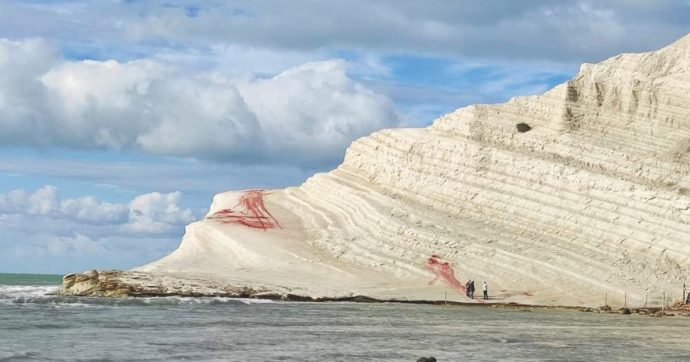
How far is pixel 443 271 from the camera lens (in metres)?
45.9

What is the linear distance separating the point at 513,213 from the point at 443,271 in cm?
511

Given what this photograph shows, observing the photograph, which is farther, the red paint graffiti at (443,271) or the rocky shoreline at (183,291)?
the red paint graffiti at (443,271)

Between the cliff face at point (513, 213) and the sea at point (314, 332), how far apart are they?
417cm

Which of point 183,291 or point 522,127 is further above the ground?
point 522,127

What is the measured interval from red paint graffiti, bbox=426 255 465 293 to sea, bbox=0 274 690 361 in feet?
12.2

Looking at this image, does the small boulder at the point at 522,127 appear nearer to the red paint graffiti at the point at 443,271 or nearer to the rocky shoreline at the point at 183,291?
the red paint graffiti at the point at 443,271

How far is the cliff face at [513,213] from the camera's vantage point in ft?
145

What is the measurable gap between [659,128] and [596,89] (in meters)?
4.07

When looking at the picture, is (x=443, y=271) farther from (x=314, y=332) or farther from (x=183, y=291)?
(x=314, y=332)

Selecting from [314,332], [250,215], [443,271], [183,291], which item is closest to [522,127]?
[443,271]

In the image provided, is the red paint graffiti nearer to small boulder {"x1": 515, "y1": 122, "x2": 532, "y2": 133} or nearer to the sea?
the sea

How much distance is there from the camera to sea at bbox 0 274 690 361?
23969 millimetres

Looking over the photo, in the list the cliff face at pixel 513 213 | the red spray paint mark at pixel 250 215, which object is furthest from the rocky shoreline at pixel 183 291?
the red spray paint mark at pixel 250 215

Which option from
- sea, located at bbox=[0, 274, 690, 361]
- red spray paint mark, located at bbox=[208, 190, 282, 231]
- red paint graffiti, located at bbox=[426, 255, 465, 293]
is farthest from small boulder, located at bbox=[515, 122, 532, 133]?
red spray paint mark, located at bbox=[208, 190, 282, 231]
